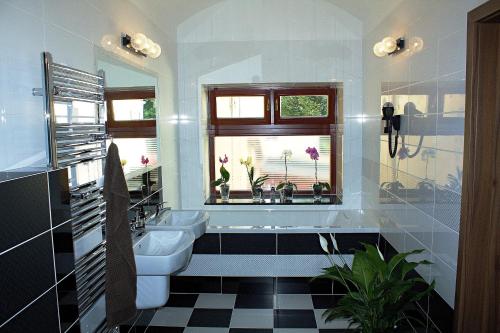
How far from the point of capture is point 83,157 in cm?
210

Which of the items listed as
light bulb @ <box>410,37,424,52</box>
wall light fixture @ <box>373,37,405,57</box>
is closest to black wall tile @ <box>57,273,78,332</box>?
light bulb @ <box>410,37,424,52</box>

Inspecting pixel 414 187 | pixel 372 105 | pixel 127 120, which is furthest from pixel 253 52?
pixel 414 187

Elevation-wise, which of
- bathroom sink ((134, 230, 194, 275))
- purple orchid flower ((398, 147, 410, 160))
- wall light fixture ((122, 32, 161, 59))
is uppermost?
wall light fixture ((122, 32, 161, 59))

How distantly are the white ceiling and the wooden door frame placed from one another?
4.45 feet

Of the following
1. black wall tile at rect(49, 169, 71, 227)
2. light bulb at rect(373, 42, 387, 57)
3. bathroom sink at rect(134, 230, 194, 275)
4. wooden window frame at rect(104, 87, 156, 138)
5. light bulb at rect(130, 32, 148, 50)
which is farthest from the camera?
light bulb at rect(373, 42, 387, 57)

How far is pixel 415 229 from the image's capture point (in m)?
2.71

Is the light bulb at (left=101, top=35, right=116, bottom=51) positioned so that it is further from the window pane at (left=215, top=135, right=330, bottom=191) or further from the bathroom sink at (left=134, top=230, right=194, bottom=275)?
the window pane at (left=215, top=135, right=330, bottom=191)

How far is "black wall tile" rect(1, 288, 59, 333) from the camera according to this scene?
4.67 ft

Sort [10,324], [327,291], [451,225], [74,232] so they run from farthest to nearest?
1. [327,291]
2. [451,225]
3. [74,232]
4. [10,324]

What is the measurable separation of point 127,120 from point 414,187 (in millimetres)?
1990

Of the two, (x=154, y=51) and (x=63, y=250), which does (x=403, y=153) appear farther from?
(x=63, y=250)

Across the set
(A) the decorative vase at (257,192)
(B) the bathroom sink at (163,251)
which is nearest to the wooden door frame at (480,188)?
(B) the bathroom sink at (163,251)

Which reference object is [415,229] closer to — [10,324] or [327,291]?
[327,291]

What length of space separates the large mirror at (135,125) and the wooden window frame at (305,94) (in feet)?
4.95
